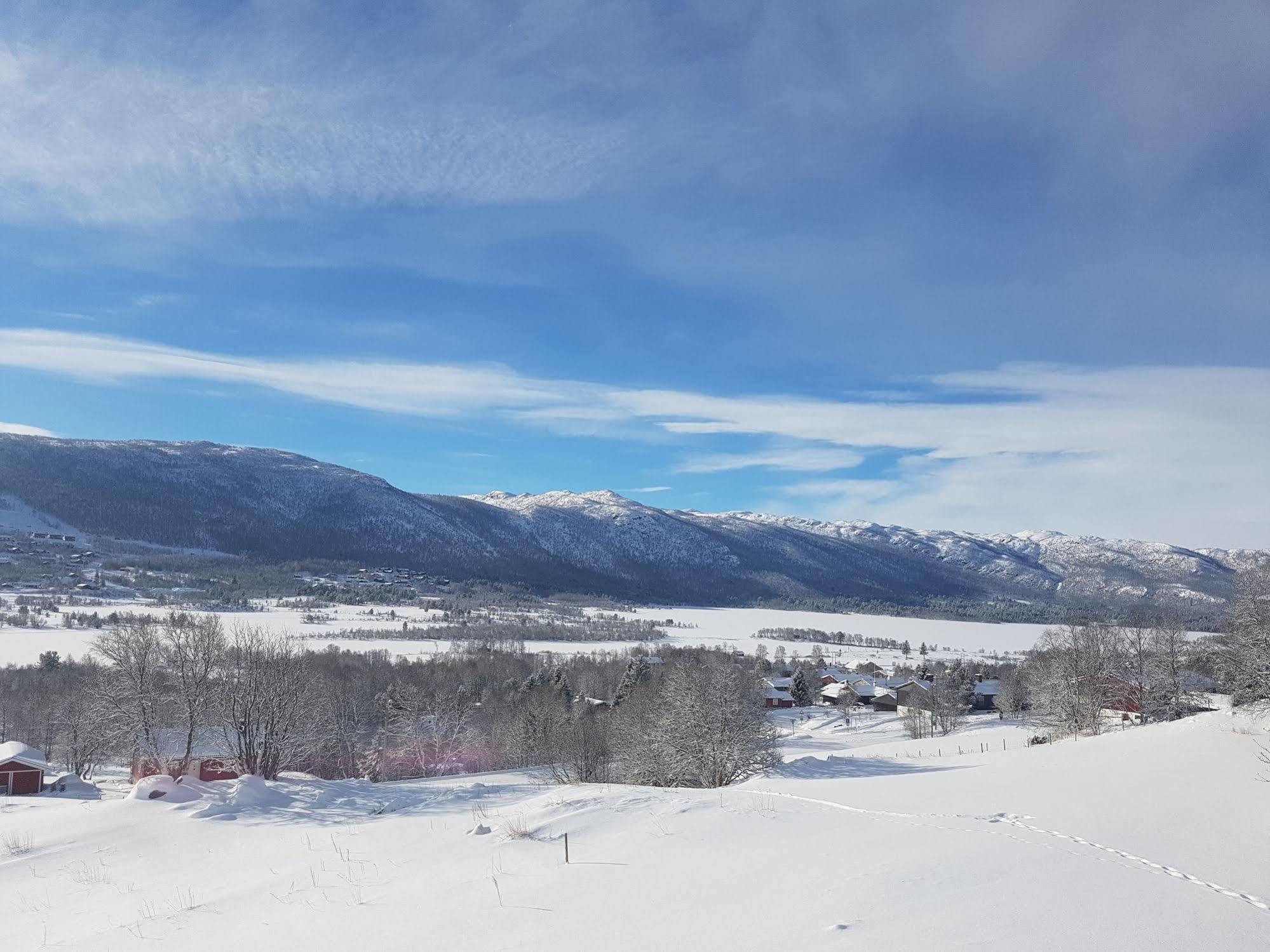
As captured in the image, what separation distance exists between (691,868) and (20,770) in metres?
44.7

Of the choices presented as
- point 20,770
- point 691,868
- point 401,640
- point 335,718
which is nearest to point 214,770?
point 20,770

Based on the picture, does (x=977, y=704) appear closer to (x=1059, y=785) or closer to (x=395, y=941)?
(x=1059, y=785)

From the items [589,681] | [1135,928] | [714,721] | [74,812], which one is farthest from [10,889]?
[589,681]

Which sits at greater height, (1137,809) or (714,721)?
(1137,809)

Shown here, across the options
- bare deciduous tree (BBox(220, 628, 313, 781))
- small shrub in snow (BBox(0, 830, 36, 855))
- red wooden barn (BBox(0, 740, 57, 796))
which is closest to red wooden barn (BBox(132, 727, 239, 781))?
bare deciduous tree (BBox(220, 628, 313, 781))

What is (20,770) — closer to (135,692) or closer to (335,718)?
(135,692)

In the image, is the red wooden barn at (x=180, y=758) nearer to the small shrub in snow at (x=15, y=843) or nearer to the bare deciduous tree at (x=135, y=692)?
the bare deciduous tree at (x=135, y=692)

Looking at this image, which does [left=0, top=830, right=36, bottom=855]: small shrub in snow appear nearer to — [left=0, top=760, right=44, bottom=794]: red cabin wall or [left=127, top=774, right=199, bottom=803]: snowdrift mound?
[left=127, top=774, right=199, bottom=803]: snowdrift mound

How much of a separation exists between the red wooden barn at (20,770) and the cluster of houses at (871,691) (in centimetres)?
6515

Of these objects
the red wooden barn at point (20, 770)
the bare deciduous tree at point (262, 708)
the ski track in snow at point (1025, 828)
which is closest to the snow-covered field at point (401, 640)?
the red wooden barn at point (20, 770)

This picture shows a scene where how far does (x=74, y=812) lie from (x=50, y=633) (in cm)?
11418

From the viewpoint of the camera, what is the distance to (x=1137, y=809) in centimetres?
1357

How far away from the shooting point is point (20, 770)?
127 feet

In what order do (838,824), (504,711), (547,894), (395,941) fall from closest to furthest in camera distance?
1. (395,941)
2. (547,894)
3. (838,824)
4. (504,711)
